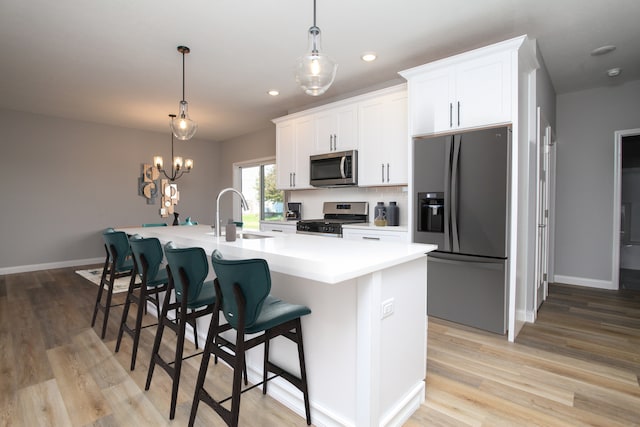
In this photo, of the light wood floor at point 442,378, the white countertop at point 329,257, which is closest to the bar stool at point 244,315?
the white countertop at point 329,257

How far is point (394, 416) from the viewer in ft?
5.46

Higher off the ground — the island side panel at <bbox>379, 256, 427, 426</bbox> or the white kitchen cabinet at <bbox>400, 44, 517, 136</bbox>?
the white kitchen cabinet at <bbox>400, 44, 517, 136</bbox>

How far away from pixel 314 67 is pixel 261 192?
204 inches

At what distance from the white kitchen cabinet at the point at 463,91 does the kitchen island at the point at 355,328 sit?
1.61 meters

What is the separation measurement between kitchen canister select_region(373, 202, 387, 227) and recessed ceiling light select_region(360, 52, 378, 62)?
1.65 m

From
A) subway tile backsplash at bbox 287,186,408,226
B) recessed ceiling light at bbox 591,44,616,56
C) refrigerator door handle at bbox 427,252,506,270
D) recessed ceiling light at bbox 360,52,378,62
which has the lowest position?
refrigerator door handle at bbox 427,252,506,270

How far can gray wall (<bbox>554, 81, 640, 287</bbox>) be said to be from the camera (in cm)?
412

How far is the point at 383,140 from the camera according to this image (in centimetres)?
387

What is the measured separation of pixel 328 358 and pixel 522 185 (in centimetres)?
237

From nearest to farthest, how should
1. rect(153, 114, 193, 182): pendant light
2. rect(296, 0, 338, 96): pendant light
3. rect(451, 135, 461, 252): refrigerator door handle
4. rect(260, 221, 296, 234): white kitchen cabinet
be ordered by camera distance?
rect(296, 0, 338, 96): pendant light < rect(451, 135, 461, 252): refrigerator door handle < rect(260, 221, 296, 234): white kitchen cabinet < rect(153, 114, 193, 182): pendant light

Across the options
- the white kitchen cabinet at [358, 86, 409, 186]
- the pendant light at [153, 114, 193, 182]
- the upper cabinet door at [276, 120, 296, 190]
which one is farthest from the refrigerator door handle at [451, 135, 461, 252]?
the pendant light at [153, 114, 193, 182]

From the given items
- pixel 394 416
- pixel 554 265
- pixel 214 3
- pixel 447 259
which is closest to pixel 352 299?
pixel 394 416

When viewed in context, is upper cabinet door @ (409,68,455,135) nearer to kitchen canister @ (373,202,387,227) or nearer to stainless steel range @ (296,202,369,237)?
kitchen canister @ (373,202,387,227)

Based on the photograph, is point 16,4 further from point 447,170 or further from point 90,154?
point 90,154
